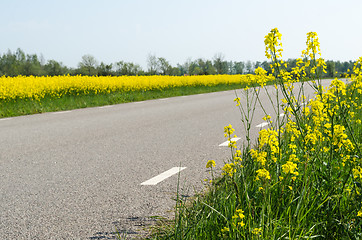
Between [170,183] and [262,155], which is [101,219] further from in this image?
[262,155]

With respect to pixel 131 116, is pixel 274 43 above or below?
above

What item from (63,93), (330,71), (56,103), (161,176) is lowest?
(161,176)

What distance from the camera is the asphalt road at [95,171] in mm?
3166

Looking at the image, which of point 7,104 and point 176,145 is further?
point 7,104

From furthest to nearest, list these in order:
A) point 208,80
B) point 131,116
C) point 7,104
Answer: point 208,80 < point 7,104 < point 131,116

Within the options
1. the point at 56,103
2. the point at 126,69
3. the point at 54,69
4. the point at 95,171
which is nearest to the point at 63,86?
the point at 56,103

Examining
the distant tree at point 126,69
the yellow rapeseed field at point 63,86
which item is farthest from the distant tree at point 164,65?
the yellow rapeseed field at point 63,86

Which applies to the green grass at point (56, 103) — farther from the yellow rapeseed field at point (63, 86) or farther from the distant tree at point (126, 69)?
the distant tree at point (126, 69)

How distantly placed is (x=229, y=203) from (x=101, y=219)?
1096 mm

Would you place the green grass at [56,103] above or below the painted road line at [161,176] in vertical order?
above

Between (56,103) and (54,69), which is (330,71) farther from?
(54,69)

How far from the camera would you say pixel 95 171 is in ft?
15.5

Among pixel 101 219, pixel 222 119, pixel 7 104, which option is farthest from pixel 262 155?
pixel 7 104

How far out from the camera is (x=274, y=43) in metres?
3.18
